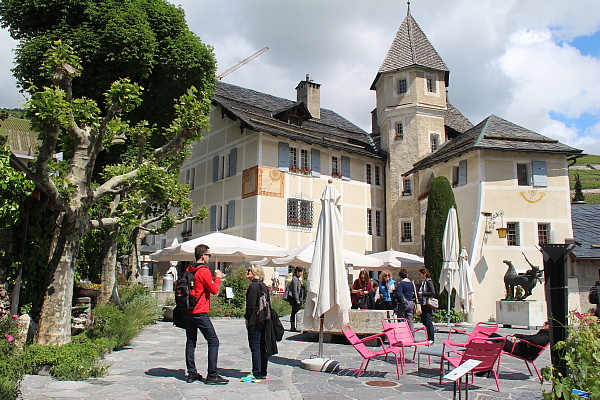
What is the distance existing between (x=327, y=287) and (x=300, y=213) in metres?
18.9

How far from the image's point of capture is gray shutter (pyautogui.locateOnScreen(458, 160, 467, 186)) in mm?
24266

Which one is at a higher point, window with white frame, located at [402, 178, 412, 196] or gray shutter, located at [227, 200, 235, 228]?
window with white frame, located at [402, 178, 412, 196]

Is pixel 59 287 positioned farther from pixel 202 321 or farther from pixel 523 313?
pixel 523 313

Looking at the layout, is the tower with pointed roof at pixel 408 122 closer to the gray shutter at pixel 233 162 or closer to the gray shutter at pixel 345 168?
the gray shutter at pixel 345 168

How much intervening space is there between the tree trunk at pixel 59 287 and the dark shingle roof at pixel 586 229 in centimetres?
2113

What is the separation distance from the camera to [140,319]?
11312 millimetres

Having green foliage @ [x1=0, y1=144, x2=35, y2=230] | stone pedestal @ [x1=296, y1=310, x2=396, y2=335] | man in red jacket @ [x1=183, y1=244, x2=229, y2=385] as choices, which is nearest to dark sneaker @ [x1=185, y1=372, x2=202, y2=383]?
man in red jacket @ [x1=183, y1=244, x2=229, y2=385]

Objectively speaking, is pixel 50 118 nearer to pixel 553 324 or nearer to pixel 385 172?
pixel 553 324

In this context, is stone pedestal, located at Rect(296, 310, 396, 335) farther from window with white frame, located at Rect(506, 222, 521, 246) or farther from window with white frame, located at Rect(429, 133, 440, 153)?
window with white frame, located at Rect(429, 133, 440, 153)

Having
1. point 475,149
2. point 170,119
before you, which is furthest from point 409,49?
point 170,119

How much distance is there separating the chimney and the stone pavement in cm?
2494

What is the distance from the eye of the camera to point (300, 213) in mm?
27125

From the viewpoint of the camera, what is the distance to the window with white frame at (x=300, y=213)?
26.7 meters

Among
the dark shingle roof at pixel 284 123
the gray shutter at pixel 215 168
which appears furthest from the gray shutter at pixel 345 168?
the gray shutter at pixel 215 168
